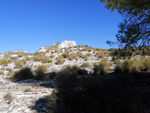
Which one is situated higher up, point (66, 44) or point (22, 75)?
point (66, 44)

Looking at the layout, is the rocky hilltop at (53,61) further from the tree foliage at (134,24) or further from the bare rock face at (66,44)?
the bare rock face at (66,44)

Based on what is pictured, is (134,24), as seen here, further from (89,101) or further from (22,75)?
(22,75)

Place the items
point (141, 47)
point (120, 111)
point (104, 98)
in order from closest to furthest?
point (120, 111) → point (104, 98) → point (141, 47)

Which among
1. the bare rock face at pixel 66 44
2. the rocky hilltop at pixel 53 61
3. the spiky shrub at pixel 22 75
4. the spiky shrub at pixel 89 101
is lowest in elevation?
the spiky shrub at pixel 89 101

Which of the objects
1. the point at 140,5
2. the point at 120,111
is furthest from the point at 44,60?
the point at 120,111

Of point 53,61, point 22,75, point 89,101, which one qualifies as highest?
point 53,61

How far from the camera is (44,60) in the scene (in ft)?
57.2

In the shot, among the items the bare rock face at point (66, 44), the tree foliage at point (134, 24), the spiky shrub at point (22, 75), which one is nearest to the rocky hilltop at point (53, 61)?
the spiky shrub at point (22, 75)

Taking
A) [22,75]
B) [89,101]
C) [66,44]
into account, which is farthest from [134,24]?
[66,44]

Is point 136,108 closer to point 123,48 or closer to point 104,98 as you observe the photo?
point 104,98

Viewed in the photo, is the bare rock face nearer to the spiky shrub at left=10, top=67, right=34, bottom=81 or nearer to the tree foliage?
the spiky shrub at left=10, top=67, right=34, bottom=81

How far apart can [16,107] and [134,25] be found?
222 inches

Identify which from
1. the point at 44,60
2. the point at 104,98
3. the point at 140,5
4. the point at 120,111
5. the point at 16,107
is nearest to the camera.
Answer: the point at 120,111

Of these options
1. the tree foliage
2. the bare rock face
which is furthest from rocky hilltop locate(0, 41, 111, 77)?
the bare rock face
